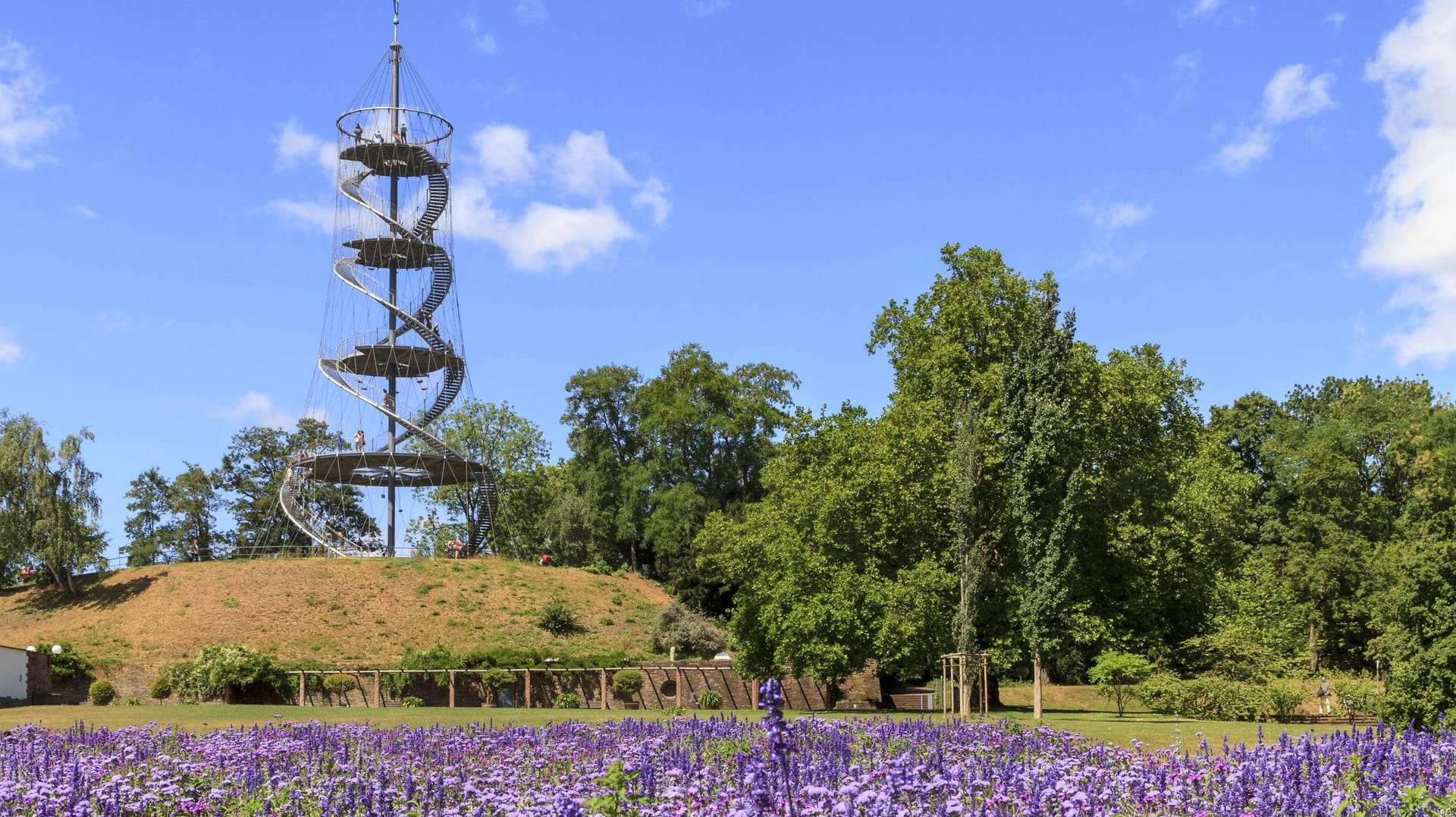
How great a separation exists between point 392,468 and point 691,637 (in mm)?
21940

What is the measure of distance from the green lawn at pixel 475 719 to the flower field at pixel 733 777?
22.3 ft

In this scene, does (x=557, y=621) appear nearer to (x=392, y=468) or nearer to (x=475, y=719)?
(x=392, y=468)

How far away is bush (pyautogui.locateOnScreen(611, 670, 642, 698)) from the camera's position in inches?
1802

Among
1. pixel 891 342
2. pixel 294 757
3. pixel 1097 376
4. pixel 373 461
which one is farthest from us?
pixel 373 461

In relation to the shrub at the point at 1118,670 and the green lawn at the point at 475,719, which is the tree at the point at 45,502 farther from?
the shrub at the point at 1118,670

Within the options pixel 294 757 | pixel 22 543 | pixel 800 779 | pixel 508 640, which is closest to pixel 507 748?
pixel 294 757

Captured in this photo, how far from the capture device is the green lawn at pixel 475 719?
24.4 metres

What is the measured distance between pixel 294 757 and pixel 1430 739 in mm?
13257

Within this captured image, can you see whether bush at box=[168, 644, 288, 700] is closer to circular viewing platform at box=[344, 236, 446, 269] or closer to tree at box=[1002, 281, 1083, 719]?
tree at box=[1002, 281, 1083, 719]

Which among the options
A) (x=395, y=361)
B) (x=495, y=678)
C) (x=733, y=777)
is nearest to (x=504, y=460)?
(x=395, y=361)

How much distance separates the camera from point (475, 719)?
29672 millimetres

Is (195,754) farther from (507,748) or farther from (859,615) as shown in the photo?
(859,615)

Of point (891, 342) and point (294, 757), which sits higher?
point (891, 342)

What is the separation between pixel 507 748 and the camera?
1791 cm
